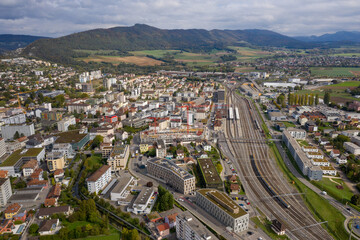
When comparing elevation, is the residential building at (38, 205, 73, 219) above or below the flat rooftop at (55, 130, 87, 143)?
below

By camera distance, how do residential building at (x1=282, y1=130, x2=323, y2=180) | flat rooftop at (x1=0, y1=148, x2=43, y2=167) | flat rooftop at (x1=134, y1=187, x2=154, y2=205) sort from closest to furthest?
flat rooftop at (x1=134, y1=187, x2=154, y2=205)
residential building at (x1=282, y1=130, x2=323, y2=180)
flat rooftop at (x1=0, y1=148, x2=43, y2=167)

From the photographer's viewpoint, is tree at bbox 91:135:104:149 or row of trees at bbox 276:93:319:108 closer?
tree at bbox 91:135:104:149

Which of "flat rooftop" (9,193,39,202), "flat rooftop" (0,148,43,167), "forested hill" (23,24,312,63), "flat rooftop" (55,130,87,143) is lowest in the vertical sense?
"flat rooftop" (9,193,39,202)

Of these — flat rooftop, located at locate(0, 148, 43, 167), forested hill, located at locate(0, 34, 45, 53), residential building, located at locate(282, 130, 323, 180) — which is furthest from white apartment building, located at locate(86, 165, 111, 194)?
forested hill, located at locate(0, 34, 45, 53)

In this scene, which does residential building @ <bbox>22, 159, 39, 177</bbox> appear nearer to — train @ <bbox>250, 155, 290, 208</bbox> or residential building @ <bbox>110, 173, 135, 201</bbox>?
residential building @ <bbox>110, 173, 135, 201</bbox>

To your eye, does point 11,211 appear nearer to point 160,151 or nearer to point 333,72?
point 160,151

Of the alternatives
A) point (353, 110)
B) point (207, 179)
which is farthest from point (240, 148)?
point (353, 110)

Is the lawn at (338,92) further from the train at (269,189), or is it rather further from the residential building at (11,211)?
the residential building at (11,211)
